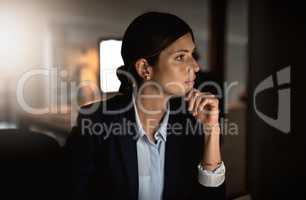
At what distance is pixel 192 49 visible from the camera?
94 centimetres

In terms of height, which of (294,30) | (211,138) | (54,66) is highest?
(294,30)

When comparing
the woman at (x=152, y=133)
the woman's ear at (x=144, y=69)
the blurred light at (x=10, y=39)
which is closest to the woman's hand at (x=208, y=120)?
the woman at (x=152, y=133)

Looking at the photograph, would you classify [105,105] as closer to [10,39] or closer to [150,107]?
[150,107]

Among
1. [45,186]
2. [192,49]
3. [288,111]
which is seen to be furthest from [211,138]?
[45,186]

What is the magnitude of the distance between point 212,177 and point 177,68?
0.99ft

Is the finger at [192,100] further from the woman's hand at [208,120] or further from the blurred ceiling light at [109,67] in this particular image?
the blurred ceiling light at [109,67]

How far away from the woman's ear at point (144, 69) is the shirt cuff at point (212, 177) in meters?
0.29

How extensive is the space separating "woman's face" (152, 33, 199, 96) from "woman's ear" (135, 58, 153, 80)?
12mm

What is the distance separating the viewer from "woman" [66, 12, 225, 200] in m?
0.93

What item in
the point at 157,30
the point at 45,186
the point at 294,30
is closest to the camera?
the point at 157,30

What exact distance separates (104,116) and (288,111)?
23.8 inches

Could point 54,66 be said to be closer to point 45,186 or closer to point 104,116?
point 104,116

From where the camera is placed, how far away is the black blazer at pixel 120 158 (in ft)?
3.12

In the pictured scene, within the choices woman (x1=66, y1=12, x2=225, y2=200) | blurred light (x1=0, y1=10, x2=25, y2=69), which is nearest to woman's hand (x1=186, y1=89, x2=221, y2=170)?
woman (x1=66, y1=12, x2=225, y2=200)
